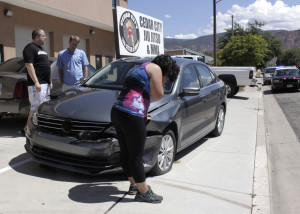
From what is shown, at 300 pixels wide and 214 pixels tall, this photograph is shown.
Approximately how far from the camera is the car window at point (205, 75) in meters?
5.98

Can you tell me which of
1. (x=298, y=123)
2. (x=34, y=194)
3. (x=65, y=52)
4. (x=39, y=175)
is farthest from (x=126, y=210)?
(x=298, y=123)

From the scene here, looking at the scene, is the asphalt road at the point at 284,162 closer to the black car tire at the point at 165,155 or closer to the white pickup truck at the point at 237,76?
the black car tire at the point at 165,155

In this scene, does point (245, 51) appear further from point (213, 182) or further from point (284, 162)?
point (213, 182)

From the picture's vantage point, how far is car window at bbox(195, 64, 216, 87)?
5.98m

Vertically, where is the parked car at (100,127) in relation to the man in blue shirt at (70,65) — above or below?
below

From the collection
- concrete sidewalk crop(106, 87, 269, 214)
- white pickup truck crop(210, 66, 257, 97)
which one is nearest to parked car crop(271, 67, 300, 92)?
white pickup truck crop(210, 66, 257, 97)

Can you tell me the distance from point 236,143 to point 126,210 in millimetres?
3781

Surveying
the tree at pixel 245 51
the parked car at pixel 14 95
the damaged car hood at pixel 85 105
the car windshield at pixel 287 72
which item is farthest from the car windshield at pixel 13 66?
the tree at pixel 245 51

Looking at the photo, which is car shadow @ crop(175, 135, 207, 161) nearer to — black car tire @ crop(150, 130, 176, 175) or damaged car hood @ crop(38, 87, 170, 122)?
black car tire @ crop(150, 130, 176, 175)

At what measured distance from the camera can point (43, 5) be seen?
11.0m

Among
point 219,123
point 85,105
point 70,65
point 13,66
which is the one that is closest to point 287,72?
point 219,123

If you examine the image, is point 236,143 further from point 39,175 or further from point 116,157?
point 39,175

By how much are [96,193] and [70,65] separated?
310cm

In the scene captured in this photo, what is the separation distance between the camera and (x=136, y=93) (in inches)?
123
